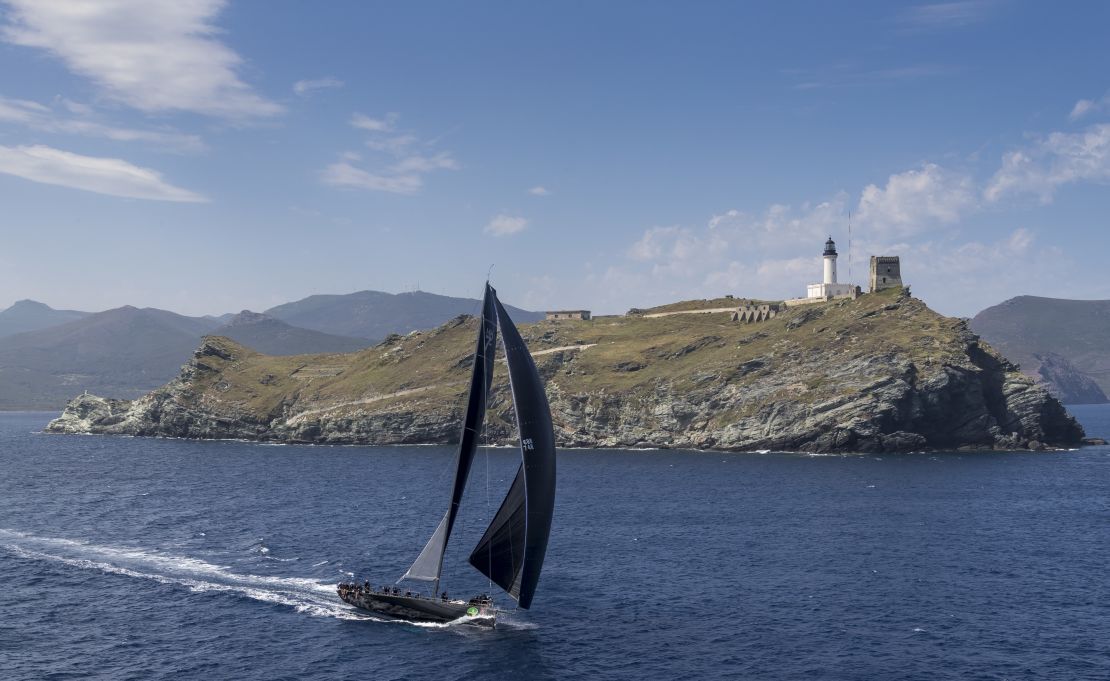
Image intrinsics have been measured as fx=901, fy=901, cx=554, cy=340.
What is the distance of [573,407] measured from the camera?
609ft

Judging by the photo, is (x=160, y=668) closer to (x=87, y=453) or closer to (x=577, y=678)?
(x=577, y=678)

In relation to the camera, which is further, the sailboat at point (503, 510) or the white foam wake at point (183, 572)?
the white foam wake at point (183, 572)

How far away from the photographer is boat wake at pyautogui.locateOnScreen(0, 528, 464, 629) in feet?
210

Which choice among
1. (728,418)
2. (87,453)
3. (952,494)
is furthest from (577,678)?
(87,453)

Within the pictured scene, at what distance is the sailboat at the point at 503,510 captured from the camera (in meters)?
54.1

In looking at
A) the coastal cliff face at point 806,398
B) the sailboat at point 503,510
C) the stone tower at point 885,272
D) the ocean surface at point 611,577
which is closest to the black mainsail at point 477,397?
the sailboat at point 503,510

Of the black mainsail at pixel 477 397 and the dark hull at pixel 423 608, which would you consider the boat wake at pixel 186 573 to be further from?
the black mainsail at pixel 477 397

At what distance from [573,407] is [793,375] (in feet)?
148

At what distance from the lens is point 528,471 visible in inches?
2131

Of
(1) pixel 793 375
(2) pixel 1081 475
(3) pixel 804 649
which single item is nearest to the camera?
(3) pixel 804 649

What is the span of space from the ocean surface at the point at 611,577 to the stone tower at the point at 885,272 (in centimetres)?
6824

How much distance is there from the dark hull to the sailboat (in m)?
0.06

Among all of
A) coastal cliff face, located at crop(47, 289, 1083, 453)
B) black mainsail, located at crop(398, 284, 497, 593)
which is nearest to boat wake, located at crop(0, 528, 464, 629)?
black mainsail, located at crop(398, 284, 497, 593)

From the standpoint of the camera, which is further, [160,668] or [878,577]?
[878,577]
